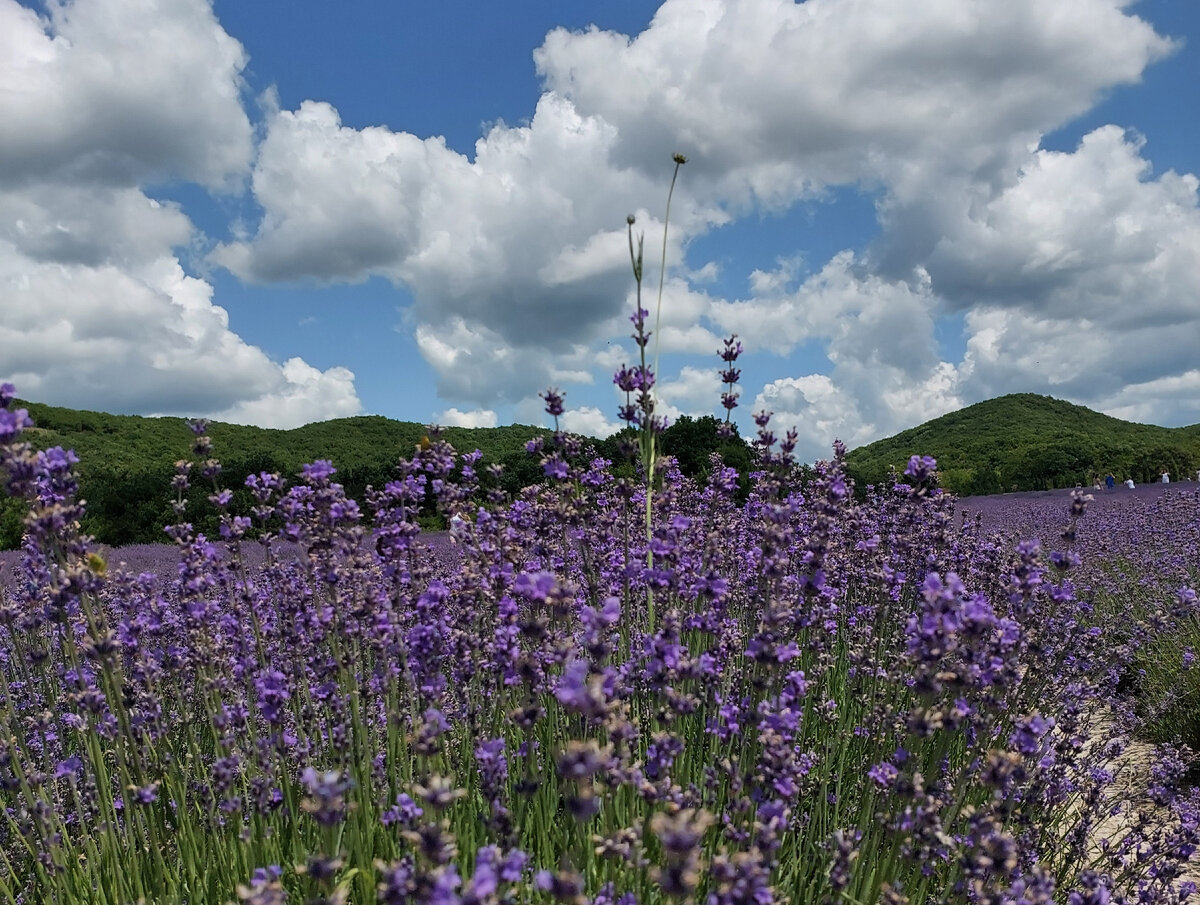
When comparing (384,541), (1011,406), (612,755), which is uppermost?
(1011,406)

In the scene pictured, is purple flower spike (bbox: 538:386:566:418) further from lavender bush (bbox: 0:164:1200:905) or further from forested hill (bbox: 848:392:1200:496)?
forested hill (bbox: 848:392:1200:496)

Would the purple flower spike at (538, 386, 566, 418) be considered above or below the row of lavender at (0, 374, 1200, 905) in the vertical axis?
above

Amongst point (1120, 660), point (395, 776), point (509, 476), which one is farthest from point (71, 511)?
point (509, 476)

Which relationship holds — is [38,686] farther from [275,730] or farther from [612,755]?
[612,755]

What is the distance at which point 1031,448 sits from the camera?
38719 millimetres

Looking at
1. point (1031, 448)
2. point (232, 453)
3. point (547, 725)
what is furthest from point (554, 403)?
point (1031, 448)

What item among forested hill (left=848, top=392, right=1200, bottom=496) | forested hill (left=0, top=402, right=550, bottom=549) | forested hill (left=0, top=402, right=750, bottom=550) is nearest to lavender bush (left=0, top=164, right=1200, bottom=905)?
forested hill (left=0, top=402, right=750, bottom=550)

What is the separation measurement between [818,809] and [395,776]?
1.66 meters

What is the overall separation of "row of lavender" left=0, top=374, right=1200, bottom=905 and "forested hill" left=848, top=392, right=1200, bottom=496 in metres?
10.0

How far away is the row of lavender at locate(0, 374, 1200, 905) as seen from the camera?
2.01 m

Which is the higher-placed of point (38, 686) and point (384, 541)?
point (384, 541)

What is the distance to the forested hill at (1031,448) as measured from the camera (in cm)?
3145

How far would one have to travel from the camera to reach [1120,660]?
16.2 feet

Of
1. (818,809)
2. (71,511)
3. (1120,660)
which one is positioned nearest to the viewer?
(71,511)
